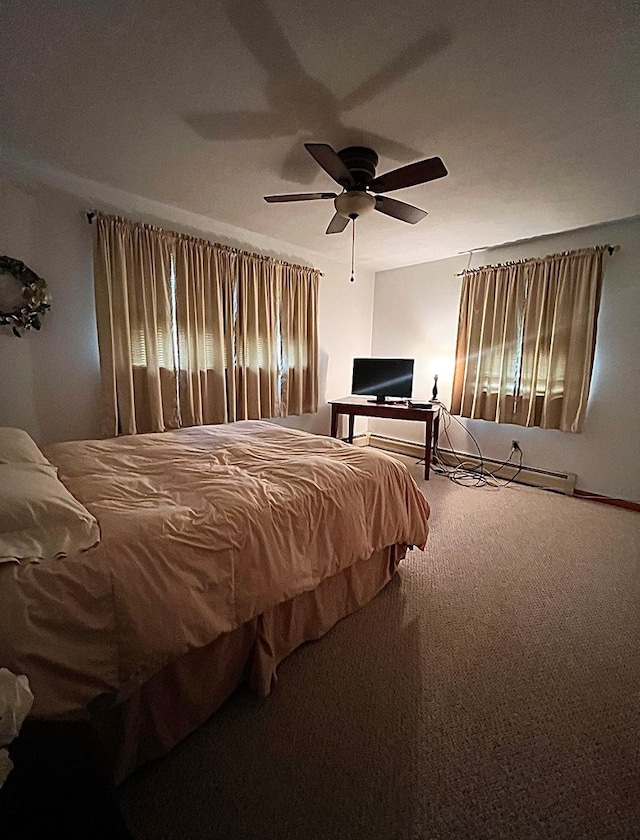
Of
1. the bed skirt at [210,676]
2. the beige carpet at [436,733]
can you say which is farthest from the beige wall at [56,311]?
the beige carpet at [436,733]

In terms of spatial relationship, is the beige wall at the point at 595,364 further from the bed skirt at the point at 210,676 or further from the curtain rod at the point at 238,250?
the bed skirt at the point at 210,676

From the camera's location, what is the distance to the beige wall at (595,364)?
10.3 feet

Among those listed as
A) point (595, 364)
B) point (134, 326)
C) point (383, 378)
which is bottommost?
point (383, 378)

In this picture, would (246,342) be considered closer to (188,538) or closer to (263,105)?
(263,105)

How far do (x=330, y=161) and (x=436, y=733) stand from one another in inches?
97.8

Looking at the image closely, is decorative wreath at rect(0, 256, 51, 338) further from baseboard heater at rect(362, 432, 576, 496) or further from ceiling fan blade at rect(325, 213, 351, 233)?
baseboard heater at rect(362, 432, 576, 496)

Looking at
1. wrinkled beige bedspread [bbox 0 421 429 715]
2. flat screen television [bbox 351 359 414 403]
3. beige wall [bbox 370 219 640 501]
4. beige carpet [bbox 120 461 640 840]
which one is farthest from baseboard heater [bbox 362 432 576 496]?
wrinkled beige bedspread [bbox 0 421 429 715]

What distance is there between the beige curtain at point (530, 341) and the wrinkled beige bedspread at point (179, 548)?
2.26 meters

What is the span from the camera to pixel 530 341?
362cm

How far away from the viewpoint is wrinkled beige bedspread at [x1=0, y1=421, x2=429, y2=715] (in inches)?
36.3

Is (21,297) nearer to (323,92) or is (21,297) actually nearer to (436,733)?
(323,92)

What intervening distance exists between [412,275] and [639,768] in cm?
455

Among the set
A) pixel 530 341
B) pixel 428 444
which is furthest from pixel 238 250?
pixel 530 341

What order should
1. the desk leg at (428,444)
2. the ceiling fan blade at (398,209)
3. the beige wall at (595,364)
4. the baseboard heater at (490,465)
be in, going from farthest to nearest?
1. the desk leg at (428,444)
2. the baseboard heater at (490,465)
3. the beige wall at (595,364)
4. the ceiling fan blade at (398,209)
